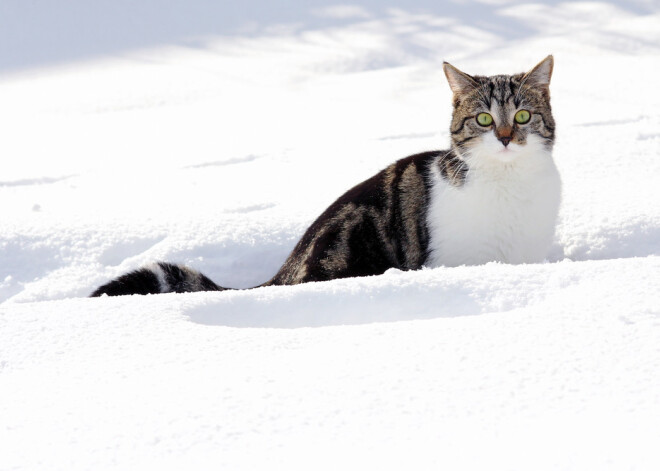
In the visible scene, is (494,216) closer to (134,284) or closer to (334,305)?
(334,305)

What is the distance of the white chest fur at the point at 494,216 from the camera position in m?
1.61

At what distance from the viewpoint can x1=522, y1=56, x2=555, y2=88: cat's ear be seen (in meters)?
1.63

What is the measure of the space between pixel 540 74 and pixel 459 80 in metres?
0.16

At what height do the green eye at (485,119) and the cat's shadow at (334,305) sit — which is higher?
the green eye at (485,119)

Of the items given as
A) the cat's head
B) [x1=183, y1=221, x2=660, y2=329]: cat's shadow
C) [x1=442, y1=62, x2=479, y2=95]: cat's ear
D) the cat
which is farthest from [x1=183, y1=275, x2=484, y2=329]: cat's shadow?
[x1=442, y1=62, x2=479, y2=95]: cat's ear

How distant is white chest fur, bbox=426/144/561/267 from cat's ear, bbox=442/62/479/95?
6.6 inches

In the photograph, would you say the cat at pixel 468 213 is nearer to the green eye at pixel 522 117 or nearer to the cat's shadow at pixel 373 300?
the green eye at pixel 522 117

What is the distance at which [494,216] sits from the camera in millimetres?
1617

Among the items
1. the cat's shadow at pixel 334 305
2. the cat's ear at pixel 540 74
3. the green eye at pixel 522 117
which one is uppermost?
the cat's ear at pixel 540 74

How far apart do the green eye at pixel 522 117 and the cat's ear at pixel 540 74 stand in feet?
0.26

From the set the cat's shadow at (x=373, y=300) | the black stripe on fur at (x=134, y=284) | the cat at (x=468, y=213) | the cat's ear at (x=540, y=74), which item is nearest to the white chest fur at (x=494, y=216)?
the cat at (x=468, y=213)

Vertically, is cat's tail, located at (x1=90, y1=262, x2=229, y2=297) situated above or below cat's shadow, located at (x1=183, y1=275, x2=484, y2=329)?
above

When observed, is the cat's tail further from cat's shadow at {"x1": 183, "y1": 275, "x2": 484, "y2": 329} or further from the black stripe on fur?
cat's shadow at {"x1": 183, "y1": 275, "x2": 484, "y2": 329}

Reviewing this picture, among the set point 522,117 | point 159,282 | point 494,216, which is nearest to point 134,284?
point 159,282
